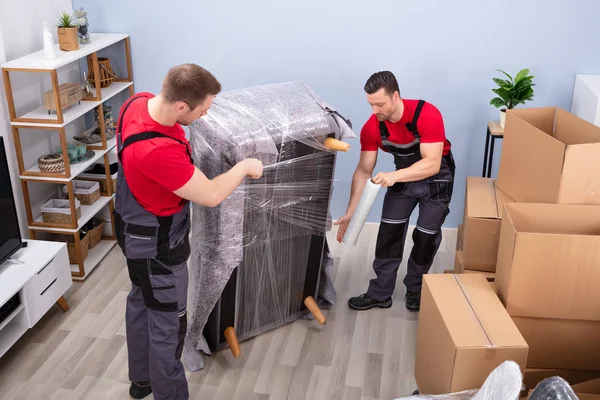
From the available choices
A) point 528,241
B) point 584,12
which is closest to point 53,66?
point 528,241

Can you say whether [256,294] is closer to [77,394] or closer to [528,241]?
[77,394]

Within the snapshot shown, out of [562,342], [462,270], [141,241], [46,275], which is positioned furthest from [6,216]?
[562,342]

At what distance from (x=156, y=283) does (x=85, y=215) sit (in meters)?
1.28

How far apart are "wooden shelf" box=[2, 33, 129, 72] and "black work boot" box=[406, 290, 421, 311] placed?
6.47ft

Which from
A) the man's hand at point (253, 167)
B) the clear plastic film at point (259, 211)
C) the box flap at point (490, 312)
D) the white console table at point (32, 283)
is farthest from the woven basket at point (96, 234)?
the box flap at point (490, 312)

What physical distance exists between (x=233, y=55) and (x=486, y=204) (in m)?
1.65

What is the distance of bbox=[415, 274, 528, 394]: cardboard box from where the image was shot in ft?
7.15

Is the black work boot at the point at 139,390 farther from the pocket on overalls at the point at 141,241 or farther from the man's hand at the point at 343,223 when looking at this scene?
the man's hand at the point at 343,223

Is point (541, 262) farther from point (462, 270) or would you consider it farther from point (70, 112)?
point (70, 112)

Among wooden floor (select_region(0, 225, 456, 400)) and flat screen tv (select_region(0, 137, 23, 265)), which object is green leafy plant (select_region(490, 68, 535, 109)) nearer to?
wooden floor (select_region(0, 225, 456, 400))

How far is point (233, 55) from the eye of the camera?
12.4ft

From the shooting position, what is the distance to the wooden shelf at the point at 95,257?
3532 millimetres

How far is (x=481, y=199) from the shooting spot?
3.01m

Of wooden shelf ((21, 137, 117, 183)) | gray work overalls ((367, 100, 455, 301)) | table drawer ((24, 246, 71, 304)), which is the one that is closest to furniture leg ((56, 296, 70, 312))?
table drawer ((24, 246, 71, 304))
